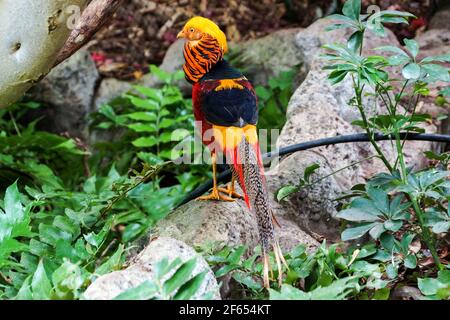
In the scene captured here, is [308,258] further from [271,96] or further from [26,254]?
[271,96]

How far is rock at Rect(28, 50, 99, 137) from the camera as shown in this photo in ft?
19.5

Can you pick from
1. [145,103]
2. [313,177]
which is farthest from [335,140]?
[145,103]

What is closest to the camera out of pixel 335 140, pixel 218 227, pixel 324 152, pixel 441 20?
pixel 218 227

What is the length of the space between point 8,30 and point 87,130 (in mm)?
3347

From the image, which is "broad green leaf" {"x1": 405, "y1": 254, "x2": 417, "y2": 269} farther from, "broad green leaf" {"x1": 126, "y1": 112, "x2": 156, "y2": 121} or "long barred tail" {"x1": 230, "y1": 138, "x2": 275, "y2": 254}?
"broad green leaf" {"x1": 126, "y1": 112, "x2": 156, "y2": 121}

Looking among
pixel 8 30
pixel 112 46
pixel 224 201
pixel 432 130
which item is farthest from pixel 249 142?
pixel 112 46

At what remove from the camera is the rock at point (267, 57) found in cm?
591

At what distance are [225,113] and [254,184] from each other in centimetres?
42

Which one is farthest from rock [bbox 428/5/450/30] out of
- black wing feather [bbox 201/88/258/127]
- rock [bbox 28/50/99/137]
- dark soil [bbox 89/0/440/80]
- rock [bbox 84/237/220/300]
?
rock [bbox 84/237/220/300]

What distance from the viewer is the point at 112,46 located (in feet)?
21.9

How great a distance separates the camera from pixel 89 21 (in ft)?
11.4

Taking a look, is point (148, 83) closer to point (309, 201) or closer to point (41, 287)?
point (309, 201)

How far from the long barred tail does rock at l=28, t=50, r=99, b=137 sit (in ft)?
9.92

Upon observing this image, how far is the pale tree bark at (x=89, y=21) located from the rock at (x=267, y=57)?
2462 mm
